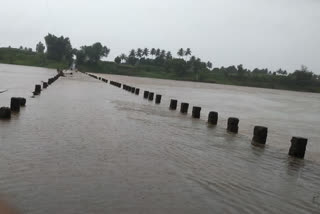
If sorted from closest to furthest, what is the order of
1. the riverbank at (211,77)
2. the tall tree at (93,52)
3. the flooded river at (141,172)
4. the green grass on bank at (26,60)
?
the flooded river at (141,172) < the riverbank at (211,77) < the green grass on bank at (26,60) < the tall tree at (93,52)

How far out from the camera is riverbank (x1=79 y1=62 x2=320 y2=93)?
182 meters

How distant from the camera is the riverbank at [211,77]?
596 ft

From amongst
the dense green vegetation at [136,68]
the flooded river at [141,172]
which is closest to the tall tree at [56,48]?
the dense green vegetation at [136,68]

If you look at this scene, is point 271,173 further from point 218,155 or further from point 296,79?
point 296,79

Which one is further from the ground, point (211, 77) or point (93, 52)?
point (93, 52)

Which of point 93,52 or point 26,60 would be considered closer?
point 93,52

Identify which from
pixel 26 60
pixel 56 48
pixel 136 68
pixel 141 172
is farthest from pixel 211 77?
pixel 141 172

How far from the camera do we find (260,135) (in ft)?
51.4

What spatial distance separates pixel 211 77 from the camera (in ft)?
626

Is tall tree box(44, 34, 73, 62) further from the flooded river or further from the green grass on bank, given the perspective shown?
the flooded river

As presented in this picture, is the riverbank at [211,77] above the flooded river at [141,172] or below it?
below

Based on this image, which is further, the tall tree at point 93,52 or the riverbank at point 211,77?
the tall tree at point 93,52

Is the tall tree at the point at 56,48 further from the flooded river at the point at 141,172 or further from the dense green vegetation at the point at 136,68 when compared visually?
the flooded river at the point at 141,172

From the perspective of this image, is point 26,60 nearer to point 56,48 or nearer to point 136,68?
point 56,48
